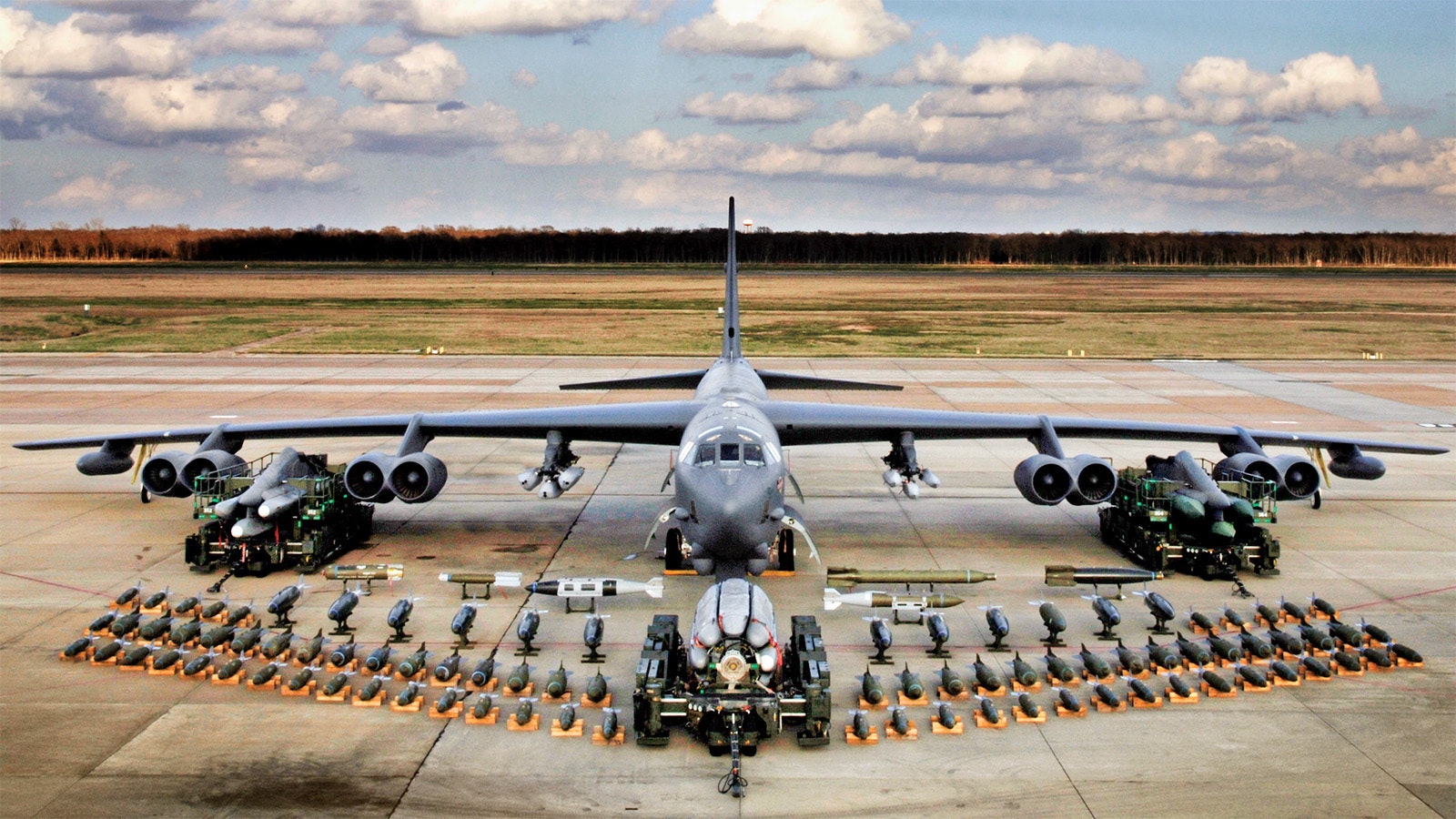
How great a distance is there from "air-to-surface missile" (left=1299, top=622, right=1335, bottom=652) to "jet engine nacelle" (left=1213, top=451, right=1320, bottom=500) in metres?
6.43

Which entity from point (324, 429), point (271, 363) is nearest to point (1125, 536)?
point (324, 429)

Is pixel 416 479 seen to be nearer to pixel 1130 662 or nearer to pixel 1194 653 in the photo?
pixel 1130 662

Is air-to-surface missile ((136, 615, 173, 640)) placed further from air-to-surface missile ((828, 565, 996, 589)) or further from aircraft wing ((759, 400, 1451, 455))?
aircraft wing ((759, 400, 1451, 455))

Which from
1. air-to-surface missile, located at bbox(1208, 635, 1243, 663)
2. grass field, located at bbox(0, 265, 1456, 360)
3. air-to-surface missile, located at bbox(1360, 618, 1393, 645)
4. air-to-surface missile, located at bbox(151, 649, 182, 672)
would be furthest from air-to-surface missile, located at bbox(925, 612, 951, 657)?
grass field, located at bbox(0, 265, 1456, 360)

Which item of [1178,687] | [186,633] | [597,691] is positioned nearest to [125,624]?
[186,633]

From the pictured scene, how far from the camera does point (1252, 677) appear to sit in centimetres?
1680

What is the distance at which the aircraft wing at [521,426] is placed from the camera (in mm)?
24984

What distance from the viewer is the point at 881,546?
24688 mm

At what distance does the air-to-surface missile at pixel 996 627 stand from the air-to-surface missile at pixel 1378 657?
5465 mm

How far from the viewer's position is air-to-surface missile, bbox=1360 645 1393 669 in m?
17.6

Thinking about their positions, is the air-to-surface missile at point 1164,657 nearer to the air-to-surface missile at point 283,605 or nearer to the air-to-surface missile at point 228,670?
the air-to-surface missile at point 228,670

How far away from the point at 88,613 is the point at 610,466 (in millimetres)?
16033

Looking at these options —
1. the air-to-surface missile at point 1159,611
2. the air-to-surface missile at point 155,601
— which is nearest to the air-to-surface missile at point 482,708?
the air-to-surface missile at point 155,601

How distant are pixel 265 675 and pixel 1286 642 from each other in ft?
51.3
